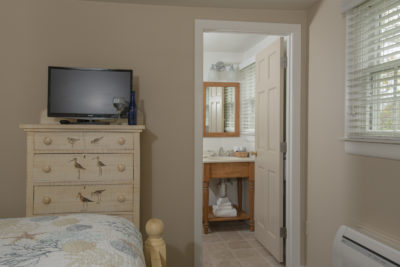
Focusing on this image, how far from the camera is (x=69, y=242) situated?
892 mm

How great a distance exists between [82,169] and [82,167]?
1 cm

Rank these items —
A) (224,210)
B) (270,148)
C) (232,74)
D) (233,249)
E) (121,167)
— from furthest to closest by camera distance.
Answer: (232,74) → (224,210) → (233,249) → (270,148) → (121,167)

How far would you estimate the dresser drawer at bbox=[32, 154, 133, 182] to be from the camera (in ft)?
6.42

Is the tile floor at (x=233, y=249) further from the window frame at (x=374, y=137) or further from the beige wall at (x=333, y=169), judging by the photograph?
the window frame at (x=374, y=137)

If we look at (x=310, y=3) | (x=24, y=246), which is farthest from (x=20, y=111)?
(x=310, y=3)

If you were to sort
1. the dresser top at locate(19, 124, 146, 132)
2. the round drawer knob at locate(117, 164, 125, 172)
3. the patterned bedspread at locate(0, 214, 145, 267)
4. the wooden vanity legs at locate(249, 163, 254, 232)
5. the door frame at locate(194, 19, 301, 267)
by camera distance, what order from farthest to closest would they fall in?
the wooden vanity legs at locate(249, 163, 254, 232)
the door frame at locate(194, 19, 301, 267)
the round drawer knob at locate(117, 164, 125, 172)
the dresser top at locate(19, 124, 146, 132)
the patterned bedspread at locate(0, 214, 145, 267)

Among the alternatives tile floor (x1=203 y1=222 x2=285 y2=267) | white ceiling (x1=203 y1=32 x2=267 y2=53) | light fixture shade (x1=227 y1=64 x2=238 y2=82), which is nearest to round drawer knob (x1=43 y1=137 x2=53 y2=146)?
tile floor (x1=203 y1=222 x2=285 y2=267)

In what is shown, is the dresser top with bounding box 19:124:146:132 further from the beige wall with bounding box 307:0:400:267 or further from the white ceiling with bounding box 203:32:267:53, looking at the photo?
the white ceiling with bounding box 203:32:267:53

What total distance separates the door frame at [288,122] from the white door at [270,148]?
0.09 metres

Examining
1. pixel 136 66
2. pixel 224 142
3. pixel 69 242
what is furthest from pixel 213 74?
pixel 69 242

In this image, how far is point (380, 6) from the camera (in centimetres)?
181

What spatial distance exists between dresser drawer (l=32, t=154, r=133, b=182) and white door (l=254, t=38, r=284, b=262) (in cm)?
151

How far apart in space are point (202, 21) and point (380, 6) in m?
1.34

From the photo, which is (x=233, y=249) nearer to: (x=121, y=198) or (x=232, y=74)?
(x=121, y=198)
